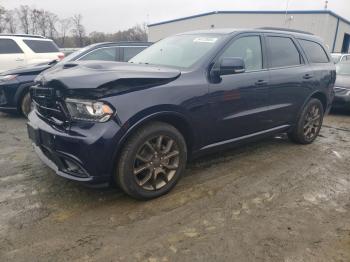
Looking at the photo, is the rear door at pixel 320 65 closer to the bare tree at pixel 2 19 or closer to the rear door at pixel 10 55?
the rear door at pixel 10 55

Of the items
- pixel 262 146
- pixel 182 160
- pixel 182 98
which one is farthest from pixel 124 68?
pixel 262 146

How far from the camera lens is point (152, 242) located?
272 centimetres

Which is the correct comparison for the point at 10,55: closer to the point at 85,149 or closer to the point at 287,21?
the point at 85,149

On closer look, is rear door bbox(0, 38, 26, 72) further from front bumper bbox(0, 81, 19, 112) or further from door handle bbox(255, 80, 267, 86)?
door handle bbox(255, 80, 267, 86)

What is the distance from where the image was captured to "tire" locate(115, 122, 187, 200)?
312cm

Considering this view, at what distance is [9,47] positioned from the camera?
28.3 feet

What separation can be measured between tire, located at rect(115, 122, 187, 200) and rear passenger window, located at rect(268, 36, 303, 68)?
199cm

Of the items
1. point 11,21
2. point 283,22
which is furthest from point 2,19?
point 283,22

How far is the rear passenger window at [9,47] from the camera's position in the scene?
28.0 ft

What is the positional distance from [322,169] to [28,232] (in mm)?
3623

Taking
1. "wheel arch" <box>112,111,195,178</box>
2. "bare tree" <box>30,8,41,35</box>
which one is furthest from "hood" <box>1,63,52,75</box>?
"bare tree" <box>30,8,41,35</box>

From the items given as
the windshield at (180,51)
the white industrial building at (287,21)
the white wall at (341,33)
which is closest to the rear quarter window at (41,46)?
the windshield at (180,51)

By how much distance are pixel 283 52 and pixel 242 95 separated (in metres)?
1.29

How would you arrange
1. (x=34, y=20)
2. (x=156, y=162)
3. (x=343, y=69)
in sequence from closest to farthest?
(x=156, y=162) < (x=343, y=69) < (x=34, y=20)
